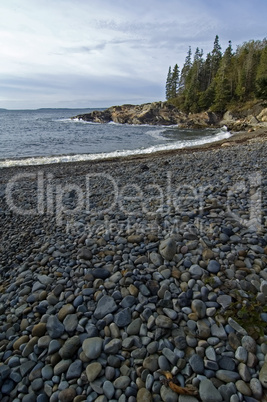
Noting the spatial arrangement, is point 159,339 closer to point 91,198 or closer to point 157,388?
point 157,388

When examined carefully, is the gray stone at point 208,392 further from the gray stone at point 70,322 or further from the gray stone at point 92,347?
the gray stone at point 70,322

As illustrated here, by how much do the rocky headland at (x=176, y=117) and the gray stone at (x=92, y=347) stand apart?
35.1 m

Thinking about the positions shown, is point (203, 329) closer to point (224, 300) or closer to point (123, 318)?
point (224, 300)

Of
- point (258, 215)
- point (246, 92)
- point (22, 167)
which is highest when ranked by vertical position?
point (246, 92)

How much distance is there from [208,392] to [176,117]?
58968 mm

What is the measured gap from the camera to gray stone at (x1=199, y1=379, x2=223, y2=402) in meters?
1.61

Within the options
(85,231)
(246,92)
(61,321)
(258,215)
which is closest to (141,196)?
(85,231)

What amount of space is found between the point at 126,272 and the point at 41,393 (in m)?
1.35

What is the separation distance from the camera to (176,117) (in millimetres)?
55406

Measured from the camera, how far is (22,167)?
13.2 metres

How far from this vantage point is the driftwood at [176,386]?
5.43 ft

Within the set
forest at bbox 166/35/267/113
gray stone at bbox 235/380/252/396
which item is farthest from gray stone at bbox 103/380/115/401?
forest at bbox 166/35/267/113

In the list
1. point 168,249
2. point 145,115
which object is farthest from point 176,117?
point 168,249

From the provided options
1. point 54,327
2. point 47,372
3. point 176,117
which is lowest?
point 47,372
